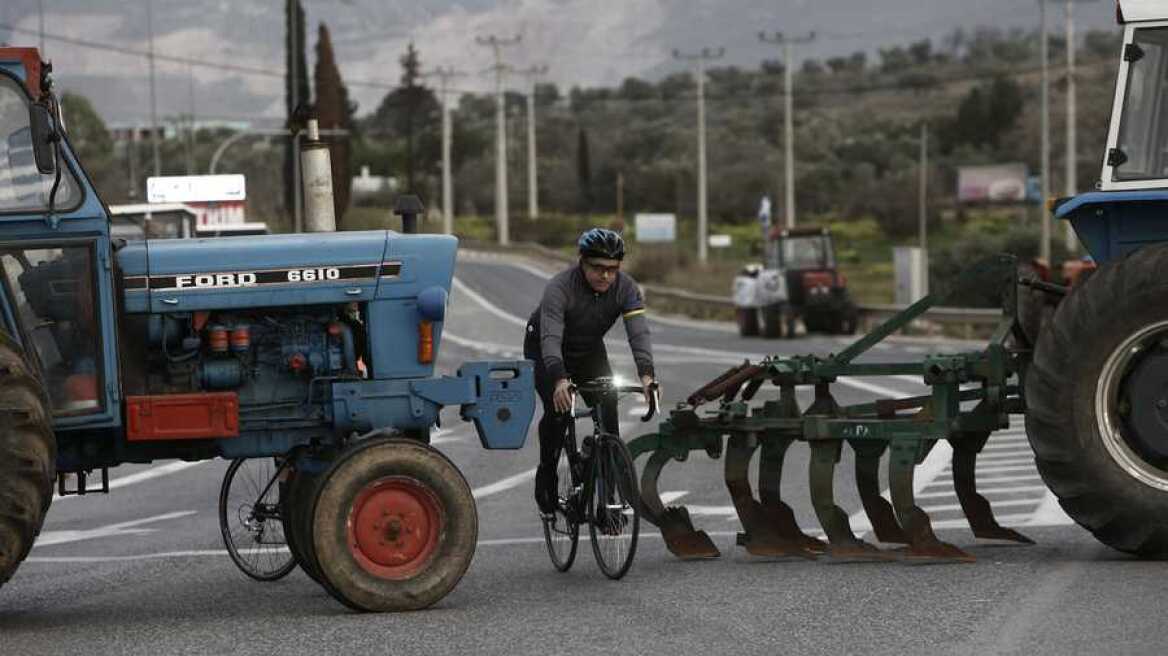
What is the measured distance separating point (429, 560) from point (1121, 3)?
533cm

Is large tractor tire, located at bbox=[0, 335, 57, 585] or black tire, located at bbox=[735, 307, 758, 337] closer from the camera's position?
large tractor tire, located at bbox=[0, 335, 57, 585]

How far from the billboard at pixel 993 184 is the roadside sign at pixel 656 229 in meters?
16.6

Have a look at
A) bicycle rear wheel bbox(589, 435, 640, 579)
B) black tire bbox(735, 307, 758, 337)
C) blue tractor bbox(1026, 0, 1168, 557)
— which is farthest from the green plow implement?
black tire bbox(735, 307, 758, 337)

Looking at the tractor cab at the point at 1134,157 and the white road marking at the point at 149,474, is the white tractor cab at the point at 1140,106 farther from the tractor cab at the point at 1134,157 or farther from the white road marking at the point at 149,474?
the white road marking at the point at 149,474

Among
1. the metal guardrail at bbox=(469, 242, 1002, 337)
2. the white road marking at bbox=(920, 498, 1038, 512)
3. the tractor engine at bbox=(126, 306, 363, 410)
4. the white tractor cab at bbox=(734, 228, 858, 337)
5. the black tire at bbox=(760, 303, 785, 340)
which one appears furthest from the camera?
the white tractor cab at bbox=(734, 228, 858, 337)

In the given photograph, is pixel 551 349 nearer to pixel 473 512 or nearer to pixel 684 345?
pixel 473 512

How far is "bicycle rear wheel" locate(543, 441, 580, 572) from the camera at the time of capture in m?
12.7

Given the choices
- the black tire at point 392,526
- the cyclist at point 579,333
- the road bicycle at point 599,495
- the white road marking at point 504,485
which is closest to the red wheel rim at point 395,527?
the black tire at point 392,526

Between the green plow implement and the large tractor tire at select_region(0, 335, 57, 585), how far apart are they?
4.02m

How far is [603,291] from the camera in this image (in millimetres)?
12797

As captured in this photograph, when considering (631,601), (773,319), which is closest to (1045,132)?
(773,319)

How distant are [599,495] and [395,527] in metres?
1.39

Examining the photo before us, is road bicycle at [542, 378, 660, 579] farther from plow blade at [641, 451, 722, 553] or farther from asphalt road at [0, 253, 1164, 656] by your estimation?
plow blade at [641, 451, 722, 553]

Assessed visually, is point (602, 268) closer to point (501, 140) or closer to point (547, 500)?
point (547, 500)
